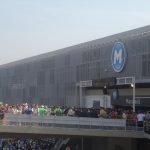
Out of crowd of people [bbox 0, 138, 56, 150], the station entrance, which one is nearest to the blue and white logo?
the station entrance

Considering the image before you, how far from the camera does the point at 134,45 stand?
54438 mm

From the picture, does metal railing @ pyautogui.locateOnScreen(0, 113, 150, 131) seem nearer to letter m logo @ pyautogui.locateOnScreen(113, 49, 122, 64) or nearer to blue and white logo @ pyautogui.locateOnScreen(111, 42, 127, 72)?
blue and white logo @ pyautogui.locateOnScreen(111, 42, 127, 72)

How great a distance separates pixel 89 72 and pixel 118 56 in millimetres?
9882

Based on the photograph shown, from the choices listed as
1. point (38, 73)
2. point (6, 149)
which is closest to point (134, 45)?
point (6, 149)

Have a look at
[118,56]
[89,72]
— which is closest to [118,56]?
[118,56]

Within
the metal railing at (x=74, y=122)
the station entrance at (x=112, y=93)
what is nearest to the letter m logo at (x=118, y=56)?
the station entrance at (x=112, y=93)

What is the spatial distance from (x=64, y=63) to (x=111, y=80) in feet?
66.2

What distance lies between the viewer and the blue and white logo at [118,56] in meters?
56.3

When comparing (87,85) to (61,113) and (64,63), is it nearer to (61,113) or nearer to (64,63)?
(64,63)

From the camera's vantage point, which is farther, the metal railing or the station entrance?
the station entrance

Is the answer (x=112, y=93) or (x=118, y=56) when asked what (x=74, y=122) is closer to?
(x=118, y=56)

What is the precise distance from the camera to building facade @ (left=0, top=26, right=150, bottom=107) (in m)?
53.6

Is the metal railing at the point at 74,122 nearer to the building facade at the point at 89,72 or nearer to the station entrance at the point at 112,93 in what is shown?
the station entrance at the point at 112,93

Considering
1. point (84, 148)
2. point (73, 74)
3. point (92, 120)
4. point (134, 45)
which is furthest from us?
point (73, 74)
